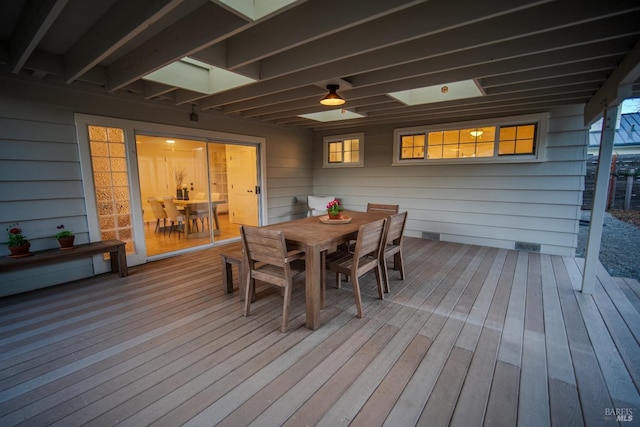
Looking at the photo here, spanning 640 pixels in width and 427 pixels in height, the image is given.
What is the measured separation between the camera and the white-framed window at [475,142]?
14.7 ft

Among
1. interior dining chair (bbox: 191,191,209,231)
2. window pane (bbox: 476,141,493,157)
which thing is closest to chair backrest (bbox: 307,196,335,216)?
interior dining chair (bbox: 191,191,209,231)

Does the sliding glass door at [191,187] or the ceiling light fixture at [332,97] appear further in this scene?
the sliding glass door at [191,187]

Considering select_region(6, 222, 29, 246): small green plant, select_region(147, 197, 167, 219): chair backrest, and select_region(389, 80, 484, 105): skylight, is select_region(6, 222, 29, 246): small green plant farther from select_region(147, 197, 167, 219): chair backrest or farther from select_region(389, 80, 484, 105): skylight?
select_region(389, 80, 484, 105): skylight

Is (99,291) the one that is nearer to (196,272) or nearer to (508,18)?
(196,272)

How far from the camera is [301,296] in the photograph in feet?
9.74

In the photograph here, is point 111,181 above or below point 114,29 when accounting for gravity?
below

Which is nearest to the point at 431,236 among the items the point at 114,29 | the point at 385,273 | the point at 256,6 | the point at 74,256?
the point at 385,273

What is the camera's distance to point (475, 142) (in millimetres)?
4961

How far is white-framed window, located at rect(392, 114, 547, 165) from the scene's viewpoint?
448 cm

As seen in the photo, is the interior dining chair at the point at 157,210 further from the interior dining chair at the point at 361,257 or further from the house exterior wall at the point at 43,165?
the interior dining chair at the point at 361,257

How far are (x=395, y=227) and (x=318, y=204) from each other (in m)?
3.09

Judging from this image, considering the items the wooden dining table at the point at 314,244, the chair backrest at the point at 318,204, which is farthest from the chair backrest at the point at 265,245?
the chair backrest at the point at 318,204

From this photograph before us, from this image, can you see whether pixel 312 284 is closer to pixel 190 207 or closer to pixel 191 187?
pixel 190 207

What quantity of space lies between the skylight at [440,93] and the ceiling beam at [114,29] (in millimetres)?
2813
